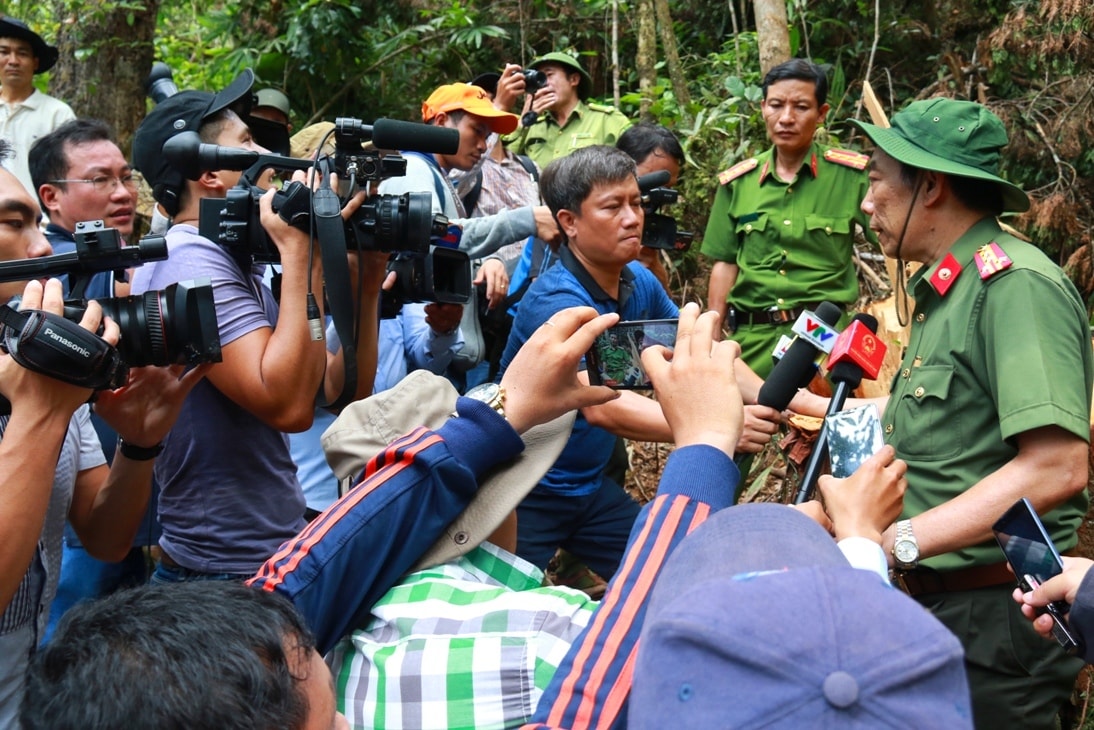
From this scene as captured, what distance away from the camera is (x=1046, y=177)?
712 cm

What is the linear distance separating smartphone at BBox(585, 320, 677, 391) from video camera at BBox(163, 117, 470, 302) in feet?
2.40

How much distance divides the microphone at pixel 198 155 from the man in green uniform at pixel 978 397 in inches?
67.5

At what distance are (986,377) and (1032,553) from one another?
0.57 metres

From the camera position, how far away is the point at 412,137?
2779mm

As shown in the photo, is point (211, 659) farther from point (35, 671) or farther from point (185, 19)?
point (185, 19)

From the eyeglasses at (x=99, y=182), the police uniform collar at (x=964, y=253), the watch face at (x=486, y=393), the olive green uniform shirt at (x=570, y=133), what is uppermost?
the watch face at (x=486, y=393)

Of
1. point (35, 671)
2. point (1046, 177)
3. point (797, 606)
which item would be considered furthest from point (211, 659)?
point (1046, 177)

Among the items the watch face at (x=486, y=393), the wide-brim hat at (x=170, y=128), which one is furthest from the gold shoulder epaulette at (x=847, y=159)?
the watch face at (x=486, y=393)

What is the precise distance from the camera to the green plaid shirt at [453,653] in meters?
1.45

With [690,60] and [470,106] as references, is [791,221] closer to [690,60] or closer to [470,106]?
[470,106]

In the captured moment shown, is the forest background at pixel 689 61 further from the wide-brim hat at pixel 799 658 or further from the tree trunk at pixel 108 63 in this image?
the wide-brim hat at pixel 799 658

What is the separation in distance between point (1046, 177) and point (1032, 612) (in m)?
5.97

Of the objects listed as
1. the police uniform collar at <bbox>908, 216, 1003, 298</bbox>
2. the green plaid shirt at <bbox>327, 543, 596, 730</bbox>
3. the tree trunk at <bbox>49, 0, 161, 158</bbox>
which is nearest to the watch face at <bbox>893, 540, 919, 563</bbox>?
the police uniform collar at <bbox>908, 216, 1003, 298</bbox>

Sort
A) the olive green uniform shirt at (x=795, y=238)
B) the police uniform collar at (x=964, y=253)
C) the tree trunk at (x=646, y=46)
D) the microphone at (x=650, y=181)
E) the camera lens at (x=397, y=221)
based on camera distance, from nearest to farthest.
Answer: the police uniform collar at (x=964, y=253) < the camera lens at (x=397, y=221) < the microphone at (x=650, y=181) < the olive green uniform shirt at (x=795, y=238) < the tree trunk at (x=646, y=46)
